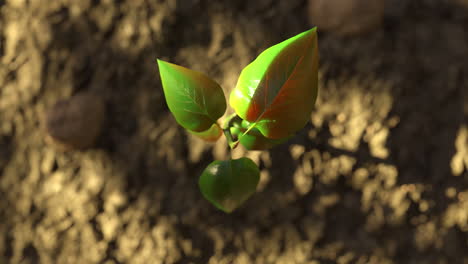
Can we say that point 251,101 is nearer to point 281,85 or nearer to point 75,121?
point 281,85

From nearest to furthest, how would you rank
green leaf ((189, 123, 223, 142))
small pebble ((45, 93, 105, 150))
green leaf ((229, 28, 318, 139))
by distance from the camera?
green leaf ((229, 28, 318, 139))
green leaf ((189, 123, 223, 142))
small pebble ((45, 93, 105, 150))

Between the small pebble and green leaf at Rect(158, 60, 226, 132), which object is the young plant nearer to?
green leaf at Rect(158, 60, 226, 132)

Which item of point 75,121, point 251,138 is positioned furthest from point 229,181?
point 75,121

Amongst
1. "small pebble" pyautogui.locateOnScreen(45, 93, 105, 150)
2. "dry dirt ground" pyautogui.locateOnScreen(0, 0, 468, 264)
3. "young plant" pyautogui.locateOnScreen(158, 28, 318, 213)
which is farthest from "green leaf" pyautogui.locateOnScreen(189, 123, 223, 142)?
"small pebble" pyautogui.locateOnScreen(45, 93, 105, 150)

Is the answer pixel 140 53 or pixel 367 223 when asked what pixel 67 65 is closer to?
pixel 140 53

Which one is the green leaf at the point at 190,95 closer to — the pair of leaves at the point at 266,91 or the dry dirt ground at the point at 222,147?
the pair of leaves at the point at 266,91

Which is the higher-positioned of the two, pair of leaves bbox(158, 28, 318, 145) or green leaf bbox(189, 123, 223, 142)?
pair of leaves bbox(158, 28, 318, 145)

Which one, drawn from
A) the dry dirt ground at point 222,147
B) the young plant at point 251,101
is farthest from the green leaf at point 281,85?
the dry dirt ground at point 222,147
